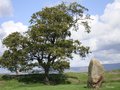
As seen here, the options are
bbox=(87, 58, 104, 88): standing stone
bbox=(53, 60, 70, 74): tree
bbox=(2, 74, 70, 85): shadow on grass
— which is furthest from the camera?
bbox=(2, 74, 70, 85): shadow on grass

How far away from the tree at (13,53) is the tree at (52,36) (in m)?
1.83

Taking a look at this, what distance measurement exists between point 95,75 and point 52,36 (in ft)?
79.1

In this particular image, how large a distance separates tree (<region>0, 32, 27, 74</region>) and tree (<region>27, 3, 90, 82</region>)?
1831 mm

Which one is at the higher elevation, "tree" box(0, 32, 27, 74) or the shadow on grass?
"tree" box(0, 32, 27, 74)

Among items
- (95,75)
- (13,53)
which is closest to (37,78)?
(13,53)

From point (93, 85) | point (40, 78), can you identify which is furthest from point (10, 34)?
point (93, 85)

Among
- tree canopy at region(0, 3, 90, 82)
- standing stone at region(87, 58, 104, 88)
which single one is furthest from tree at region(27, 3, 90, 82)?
standing stone at region(87, 58, 104, 88)

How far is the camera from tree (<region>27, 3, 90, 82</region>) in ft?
222

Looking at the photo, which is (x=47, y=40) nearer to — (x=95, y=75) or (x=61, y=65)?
(x=61, y=65)

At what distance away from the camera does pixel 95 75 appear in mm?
46406

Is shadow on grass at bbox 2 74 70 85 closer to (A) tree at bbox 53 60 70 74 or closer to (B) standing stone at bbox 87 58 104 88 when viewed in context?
(A) tree at bbox 53 60 70 74

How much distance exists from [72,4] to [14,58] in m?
14.8

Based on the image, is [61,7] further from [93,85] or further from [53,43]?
[93,85]

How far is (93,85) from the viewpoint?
46.1 meters
